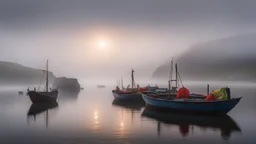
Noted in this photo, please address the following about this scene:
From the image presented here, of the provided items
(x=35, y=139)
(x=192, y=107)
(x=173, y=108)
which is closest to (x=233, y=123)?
(x=192, y=107)

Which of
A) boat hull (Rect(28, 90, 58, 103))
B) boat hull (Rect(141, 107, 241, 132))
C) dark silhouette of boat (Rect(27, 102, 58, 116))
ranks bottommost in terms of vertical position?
dark silhouette of boat (Rect(27, 102, 58, 116))

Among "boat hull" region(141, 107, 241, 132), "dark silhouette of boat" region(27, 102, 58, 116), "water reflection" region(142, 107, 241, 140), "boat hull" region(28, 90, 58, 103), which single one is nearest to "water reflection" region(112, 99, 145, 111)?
"water reflection" region(142, 107, 241, 140)

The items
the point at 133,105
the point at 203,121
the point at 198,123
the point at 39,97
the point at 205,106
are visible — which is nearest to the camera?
the point at 198,123

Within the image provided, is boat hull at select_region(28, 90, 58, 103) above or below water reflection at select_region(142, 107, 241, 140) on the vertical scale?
above

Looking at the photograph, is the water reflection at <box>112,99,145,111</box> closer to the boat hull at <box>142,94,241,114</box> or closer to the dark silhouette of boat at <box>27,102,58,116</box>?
the boat hull at <box>142,94,241,114</box>

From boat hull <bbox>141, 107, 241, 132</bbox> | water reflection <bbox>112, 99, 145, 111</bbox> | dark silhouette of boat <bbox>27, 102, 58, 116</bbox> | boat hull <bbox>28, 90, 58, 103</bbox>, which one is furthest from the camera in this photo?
boat hull <bbox>28, 90, 58, 103</bbox>

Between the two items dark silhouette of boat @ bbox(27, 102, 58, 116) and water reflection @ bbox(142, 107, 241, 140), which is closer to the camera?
water reflection @ bbox(142, 107, 241, 140)

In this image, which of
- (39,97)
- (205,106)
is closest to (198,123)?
(205,106)

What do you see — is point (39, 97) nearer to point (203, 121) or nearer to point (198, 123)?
point (203, 121)

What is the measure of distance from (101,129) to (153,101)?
19.4 m

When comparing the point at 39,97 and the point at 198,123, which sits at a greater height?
the point at 39,97

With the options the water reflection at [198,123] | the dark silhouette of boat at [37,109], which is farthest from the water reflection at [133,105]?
the dark silhouette of boat at [37,109]

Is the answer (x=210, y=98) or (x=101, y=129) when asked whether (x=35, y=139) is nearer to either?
(x=101, y=129)

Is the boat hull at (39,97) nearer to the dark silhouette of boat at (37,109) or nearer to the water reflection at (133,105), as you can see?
the dark silhouette of boat at (37,109)
